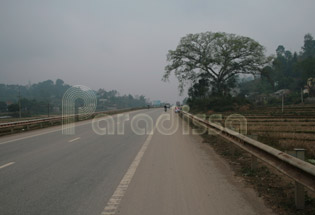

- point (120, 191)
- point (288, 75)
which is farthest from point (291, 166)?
point (288, 75)

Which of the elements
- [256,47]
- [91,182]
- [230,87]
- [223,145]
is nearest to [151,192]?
[91,182]

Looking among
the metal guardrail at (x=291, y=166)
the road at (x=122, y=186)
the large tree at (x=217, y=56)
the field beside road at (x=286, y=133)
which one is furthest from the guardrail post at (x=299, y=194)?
the large tree at (x=217, y=56)

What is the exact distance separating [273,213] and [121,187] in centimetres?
274

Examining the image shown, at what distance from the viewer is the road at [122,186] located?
4.24 meters

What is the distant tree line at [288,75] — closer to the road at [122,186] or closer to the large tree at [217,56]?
the large tree at [217,56]

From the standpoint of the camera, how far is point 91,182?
562cm

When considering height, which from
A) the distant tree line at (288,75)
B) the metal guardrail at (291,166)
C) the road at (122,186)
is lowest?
the road at (122,186)

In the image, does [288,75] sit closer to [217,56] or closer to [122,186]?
[217,56]

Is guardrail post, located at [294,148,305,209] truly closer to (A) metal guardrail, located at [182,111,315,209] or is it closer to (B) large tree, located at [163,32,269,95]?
(A) metal guardrail, located at [182,111,315,209]

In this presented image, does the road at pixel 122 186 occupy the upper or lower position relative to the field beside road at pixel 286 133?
lower

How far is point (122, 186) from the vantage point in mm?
5324

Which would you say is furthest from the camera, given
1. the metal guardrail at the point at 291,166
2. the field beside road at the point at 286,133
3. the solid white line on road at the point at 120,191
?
the field beside road at the point at 286,133

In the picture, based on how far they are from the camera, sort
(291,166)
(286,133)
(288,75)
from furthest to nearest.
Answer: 1. (288,75)
2. (286,133)
3. (291,166)

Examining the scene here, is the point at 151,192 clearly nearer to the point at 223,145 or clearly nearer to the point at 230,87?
the point at 223,145
